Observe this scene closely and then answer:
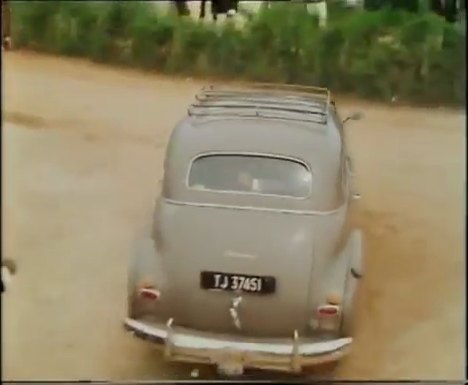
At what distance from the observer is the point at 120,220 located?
1.18m

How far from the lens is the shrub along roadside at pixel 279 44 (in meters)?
1.19

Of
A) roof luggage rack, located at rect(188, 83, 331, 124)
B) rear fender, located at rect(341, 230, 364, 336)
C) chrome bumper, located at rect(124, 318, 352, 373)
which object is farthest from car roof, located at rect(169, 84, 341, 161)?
chrome bumper, located at rect(124, 318, 352, 373)

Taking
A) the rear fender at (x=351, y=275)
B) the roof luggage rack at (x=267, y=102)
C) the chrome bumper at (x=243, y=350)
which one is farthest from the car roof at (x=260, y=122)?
the chrome bumper at (x=243, y=350)

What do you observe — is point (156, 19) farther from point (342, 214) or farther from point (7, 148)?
point (342, 214)

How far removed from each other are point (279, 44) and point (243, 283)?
1.10 feet

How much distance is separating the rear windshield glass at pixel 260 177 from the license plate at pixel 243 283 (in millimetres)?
116

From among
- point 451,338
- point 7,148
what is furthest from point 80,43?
point 451,338

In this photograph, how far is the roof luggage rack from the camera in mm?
1184

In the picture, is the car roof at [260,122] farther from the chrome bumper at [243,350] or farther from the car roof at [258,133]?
the chrome bumper at [243,350]

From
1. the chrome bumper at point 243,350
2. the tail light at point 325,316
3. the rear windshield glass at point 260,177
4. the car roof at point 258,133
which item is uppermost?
the car roof at point 258,133

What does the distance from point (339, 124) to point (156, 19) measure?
294 millimetres

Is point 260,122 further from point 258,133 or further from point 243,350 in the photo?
point 243,350

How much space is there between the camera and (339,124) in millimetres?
1190

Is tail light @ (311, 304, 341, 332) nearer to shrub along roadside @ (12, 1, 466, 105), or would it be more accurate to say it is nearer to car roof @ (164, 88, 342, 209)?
car roof @ (164, 88, 342, 209)
